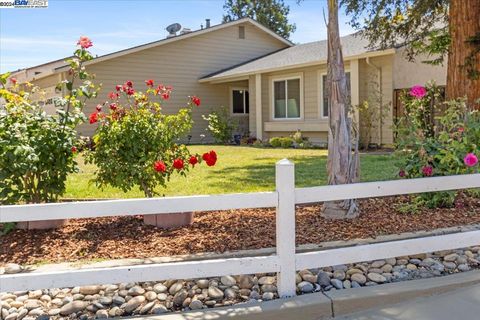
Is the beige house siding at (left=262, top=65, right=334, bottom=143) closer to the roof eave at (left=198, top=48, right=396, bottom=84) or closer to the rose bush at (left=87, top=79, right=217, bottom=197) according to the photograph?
the roof eave at (left=198, top=48, right=396, bottom=84)

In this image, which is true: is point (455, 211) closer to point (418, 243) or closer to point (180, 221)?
point (418, 243)

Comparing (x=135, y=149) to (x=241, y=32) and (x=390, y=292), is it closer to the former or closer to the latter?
(x=390, y=292)

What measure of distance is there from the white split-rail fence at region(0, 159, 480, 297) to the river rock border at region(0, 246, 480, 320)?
0.20 m

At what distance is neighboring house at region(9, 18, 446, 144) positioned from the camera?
14.5 m

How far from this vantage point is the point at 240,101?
2192 cm

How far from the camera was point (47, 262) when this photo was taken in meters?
3.93

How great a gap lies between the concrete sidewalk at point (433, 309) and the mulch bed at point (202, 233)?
104 centimetres

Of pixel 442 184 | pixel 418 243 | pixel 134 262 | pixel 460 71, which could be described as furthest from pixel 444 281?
pixel 460 71

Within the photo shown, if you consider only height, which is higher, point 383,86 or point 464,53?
point 383,86

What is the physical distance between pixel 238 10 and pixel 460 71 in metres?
41.4

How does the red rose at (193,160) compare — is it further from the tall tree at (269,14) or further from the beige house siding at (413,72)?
the tall tree at (269,14)

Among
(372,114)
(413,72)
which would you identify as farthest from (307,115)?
(413,72)

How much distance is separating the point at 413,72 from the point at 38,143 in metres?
12.1

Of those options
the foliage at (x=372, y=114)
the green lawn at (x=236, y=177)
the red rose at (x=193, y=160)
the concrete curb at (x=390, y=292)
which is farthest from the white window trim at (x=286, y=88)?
the concrete curb at (x=390, y=292)
